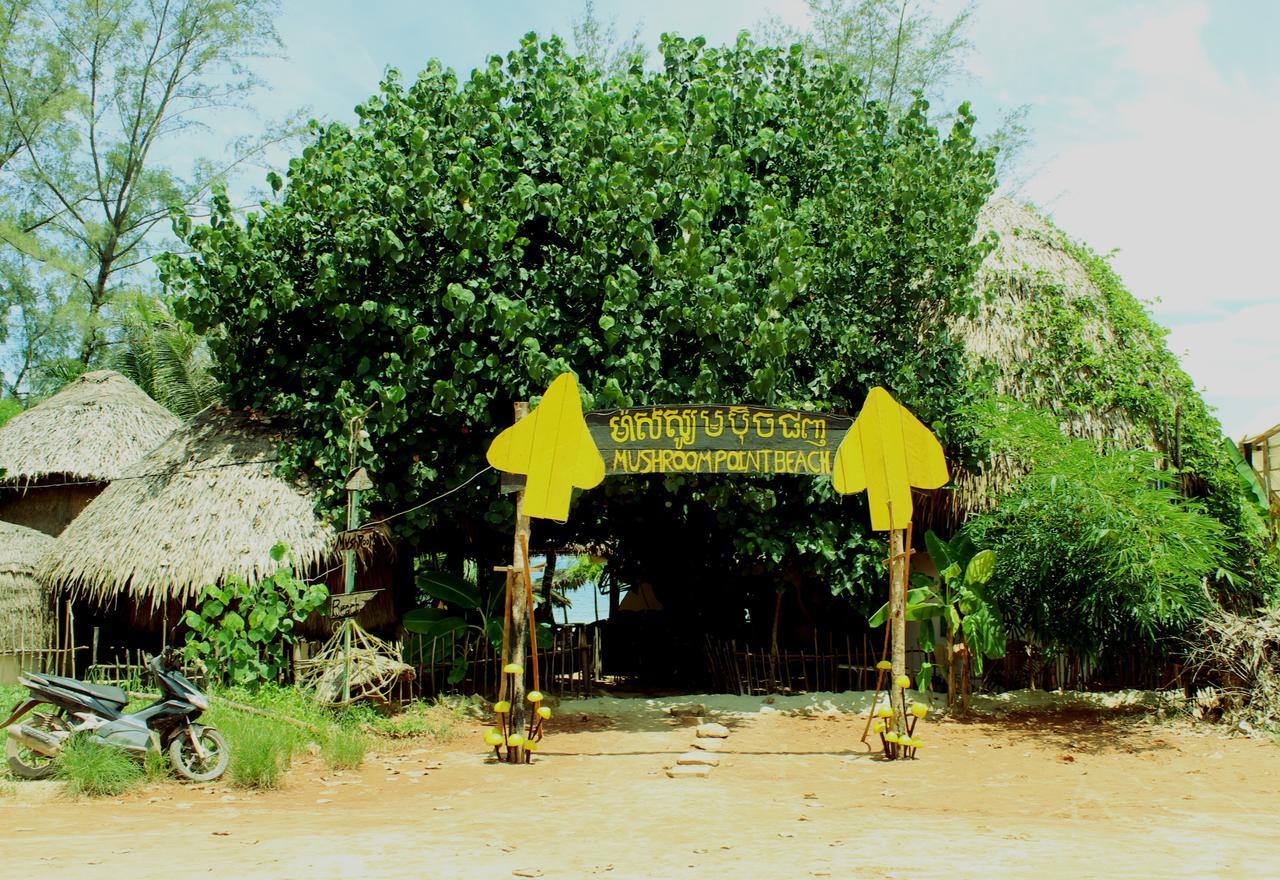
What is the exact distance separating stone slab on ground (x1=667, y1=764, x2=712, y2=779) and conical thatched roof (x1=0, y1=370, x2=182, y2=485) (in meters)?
8.34

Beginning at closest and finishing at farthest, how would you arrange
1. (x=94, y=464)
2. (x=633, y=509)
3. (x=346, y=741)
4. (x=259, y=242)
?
1. (x=346, y=741)
2. (x=259, y=242)
3. (x=633, y=509)
4. (x=94, y=464)

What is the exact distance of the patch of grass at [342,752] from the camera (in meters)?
7.83

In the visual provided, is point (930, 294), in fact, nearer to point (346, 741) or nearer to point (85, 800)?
point (346, 741)

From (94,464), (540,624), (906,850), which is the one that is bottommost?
(906,850)

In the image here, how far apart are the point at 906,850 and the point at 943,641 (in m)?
6.63

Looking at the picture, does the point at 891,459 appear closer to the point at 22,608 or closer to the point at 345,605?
the point at 345,605

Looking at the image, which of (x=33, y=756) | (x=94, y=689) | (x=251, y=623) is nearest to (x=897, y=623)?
(x=251, y=623)

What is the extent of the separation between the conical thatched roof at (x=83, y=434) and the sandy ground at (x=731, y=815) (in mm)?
7108

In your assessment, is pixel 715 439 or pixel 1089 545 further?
pixel 1089 545

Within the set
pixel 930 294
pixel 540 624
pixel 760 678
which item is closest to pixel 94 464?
pixel 540 624

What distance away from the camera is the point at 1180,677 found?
9.93m

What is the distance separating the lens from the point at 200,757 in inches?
279

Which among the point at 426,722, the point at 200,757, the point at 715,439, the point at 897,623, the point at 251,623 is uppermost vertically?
the point at 715,439

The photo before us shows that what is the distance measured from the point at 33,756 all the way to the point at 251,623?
2.60 m
